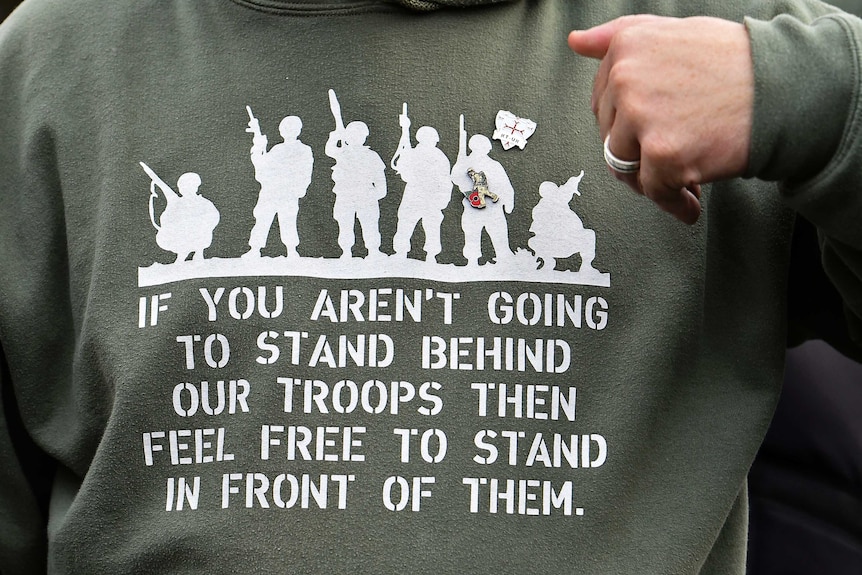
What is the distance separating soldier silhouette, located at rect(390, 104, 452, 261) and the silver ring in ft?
0.70

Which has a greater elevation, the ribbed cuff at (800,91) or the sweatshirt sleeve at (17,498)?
the ribbed cuff at (800,91)

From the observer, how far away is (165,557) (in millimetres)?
1085

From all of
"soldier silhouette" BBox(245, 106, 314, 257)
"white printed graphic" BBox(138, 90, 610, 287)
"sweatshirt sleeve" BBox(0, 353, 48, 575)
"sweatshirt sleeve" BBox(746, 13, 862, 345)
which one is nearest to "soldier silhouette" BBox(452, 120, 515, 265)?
"white printed graphic" BBox(138, 90, 610, 287)

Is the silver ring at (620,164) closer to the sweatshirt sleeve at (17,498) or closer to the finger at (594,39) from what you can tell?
the finger at (594,39)

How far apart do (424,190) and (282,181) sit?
140mm

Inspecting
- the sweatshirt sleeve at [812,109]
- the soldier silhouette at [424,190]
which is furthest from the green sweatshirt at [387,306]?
the sweatshirt sleeve at [812,109]

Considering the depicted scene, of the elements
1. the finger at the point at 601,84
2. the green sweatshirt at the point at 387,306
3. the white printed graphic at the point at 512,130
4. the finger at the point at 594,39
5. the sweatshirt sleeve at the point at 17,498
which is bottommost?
the sweatshirt sleeve at the point at 17,498

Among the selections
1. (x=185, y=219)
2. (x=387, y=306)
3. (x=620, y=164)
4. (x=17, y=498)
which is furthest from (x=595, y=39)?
(x=17, y=498)

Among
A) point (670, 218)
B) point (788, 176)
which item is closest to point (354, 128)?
point (670, 218)

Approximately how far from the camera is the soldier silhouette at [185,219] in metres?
1.11

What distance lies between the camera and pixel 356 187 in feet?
3.65

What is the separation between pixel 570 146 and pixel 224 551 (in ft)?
1.66

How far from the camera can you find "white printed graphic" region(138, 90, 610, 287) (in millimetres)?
1088

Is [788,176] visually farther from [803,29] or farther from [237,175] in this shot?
[237,175]
